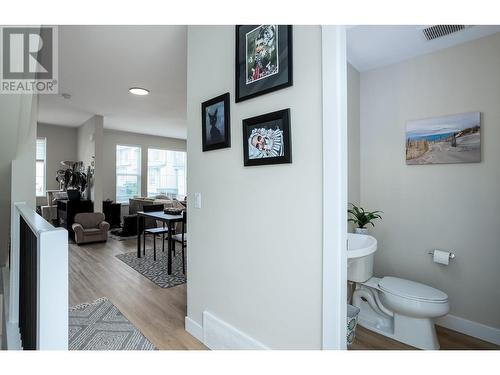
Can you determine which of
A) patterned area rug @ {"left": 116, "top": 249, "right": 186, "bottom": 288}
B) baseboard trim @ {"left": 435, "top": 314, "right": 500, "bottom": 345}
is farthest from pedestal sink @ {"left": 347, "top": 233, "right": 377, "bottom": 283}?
patterned area rug @ {"left": 116, "top": 249, "right": 186, "bottom": 288}

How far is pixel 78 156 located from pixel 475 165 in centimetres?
767

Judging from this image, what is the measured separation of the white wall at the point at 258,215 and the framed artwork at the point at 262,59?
4 cm

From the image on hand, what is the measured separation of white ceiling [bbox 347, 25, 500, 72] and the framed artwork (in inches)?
34.0

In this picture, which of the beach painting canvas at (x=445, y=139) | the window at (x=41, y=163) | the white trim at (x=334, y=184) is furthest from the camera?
the window at (x=41, y=163)

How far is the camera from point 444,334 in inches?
80.4

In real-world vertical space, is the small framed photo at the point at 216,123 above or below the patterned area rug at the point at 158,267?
above

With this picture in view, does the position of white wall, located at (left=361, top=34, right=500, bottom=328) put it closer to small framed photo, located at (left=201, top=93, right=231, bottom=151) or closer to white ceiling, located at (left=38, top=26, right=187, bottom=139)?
small framed photo, located at (left=201, top=93, right=231, bottom=151)

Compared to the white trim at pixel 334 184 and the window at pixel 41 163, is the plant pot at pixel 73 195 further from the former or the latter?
the white trim at pixel 334 184

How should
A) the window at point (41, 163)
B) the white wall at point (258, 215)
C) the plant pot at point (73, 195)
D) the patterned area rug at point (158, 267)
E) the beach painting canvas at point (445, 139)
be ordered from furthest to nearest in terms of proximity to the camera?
the window at point (41, 163)
the plant pot at point (73, 195)
the patterned area rug at point (158, 267)
the beach painting canvas at point (445, 139)
the white wall at point (258, 215)

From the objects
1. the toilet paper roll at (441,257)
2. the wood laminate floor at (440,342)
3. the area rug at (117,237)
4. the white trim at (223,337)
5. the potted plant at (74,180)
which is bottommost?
the wood laminate floor at (440,342)

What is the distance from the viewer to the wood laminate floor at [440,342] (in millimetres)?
1863

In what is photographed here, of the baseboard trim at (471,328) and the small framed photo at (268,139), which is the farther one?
the baseboard trim at (471,328)

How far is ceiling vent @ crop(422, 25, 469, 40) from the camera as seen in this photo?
6.14 feet

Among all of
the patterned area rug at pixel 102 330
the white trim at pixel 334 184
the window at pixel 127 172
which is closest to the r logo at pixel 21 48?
the white trim at pixel 334 184
